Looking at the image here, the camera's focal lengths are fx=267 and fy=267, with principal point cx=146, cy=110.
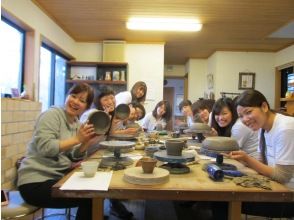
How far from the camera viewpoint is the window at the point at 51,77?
4.20 m

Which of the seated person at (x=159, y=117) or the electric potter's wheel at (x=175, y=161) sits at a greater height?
the seated person at (x=159, y=117)

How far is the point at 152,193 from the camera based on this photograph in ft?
3.67

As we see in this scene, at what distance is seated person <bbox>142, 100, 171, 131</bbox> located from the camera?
13.0 feet

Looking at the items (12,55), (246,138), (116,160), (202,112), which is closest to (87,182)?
(116,160)

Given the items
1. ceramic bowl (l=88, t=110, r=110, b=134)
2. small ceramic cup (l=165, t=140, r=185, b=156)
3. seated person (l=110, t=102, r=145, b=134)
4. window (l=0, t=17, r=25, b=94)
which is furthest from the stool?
window (l=0, t=17, r=25, b=94)

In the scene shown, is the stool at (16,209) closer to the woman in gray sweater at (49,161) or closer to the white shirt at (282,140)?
the woman in gray sweater at (49,161)

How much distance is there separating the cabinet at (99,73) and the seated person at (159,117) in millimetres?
1329

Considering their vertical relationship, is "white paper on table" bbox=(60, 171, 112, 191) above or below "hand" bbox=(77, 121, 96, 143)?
below

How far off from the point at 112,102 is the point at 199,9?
1949 mm

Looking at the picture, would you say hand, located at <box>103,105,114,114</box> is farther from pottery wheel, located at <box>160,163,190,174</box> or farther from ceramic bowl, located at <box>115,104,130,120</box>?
pottery wheel, located at <box>160,163,190,174</box>

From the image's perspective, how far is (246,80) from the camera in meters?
5.87

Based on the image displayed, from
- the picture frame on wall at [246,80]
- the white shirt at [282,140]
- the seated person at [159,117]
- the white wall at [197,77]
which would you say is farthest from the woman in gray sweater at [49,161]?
the white wall at [197,77]

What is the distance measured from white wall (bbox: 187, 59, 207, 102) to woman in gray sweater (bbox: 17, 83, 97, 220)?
210 inches

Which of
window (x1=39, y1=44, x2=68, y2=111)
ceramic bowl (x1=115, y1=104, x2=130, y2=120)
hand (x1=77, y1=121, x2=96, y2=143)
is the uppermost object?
window (x1=39, y1=44, x2=68, y2=111)
